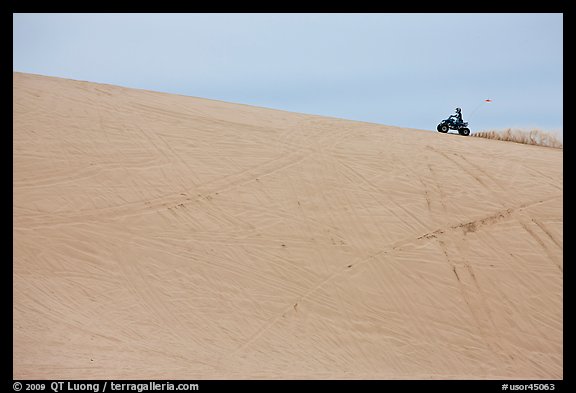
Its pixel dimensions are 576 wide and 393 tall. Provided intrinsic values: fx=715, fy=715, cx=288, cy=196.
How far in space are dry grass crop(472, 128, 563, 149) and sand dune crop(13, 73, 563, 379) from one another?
382 centimetres

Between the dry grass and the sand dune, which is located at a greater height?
the dry grass

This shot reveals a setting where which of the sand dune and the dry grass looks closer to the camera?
the sand dune

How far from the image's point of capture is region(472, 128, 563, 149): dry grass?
23.9 meters

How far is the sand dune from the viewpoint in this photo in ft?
40.3

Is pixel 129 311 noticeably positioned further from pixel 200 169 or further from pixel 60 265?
pixel 200 169

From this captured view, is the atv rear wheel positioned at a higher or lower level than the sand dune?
higher

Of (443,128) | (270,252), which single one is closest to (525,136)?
(443,128)

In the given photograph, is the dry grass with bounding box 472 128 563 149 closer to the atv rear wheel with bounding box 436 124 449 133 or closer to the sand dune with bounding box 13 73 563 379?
the atv rear wheel with bounding box 436 124 449 133

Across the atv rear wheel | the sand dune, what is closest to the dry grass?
the atv rear wheel

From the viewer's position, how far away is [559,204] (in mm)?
17141

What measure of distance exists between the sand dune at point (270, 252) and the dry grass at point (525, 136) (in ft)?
12.5

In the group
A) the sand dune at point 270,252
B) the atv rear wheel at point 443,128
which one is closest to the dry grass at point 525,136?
the atv rear wheel at point 443,128

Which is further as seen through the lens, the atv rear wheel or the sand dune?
the atv rear wheel
